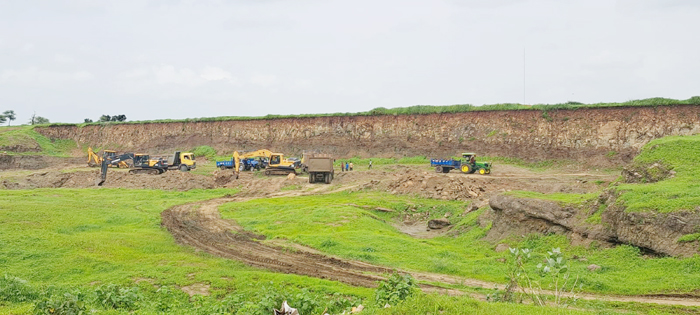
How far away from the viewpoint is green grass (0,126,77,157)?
75.4 meters

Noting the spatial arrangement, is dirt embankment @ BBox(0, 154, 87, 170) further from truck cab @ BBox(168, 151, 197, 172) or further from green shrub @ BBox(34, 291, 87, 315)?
green shrub @ BBox(34, 291, 87, 315)

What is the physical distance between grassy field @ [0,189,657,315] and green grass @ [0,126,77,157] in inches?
2052

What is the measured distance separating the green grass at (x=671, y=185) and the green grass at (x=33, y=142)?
77068mm

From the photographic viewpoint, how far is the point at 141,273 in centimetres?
1608

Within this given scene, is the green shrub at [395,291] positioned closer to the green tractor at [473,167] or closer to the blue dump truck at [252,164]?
the green tractor at [473,167]

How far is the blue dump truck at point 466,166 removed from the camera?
4772cm

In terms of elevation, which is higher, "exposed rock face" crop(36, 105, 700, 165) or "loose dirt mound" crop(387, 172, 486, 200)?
"exposed rock face" crop(36, 105, 700, 165)

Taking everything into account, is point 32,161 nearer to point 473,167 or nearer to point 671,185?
point 473,167

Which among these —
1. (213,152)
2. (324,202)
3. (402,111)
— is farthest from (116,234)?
(213,152)

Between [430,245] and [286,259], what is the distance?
5.95 metres

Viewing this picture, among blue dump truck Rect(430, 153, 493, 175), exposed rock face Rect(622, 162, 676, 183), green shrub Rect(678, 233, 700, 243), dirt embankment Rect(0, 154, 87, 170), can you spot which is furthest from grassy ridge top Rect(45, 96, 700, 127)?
green shrub Rect(678, 233, 700, 243)

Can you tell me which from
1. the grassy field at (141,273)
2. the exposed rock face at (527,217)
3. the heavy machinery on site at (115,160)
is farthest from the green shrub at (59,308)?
the heavy machinery on site at (115,160)

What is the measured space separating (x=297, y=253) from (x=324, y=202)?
47.0 ft

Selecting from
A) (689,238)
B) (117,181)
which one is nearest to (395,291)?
(689,238)
